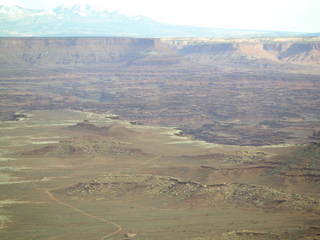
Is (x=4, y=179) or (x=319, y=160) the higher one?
(x=319, y=160)

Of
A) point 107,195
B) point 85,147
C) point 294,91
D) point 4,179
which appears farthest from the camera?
point 294,91

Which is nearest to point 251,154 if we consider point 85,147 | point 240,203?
point 85,147

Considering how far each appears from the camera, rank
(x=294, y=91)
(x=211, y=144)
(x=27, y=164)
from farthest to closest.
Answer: (x=294, y=91)
(x=211, y=144)
(x=27, y=164)

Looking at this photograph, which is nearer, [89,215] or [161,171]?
[89,215]

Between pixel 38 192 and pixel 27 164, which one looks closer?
pixel 38 192

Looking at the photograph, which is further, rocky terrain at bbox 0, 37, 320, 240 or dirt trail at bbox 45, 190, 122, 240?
rocky terrain at bbox 0, 37, 320, 240

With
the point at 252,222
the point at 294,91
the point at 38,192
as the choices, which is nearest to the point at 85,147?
the point at 38,192

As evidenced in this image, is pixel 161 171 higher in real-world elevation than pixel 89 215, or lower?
lower

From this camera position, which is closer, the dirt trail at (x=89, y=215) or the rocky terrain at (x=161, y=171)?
the dirt trail at (x=89, y=215)

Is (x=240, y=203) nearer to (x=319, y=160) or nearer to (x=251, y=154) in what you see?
(x=319, y=160)
